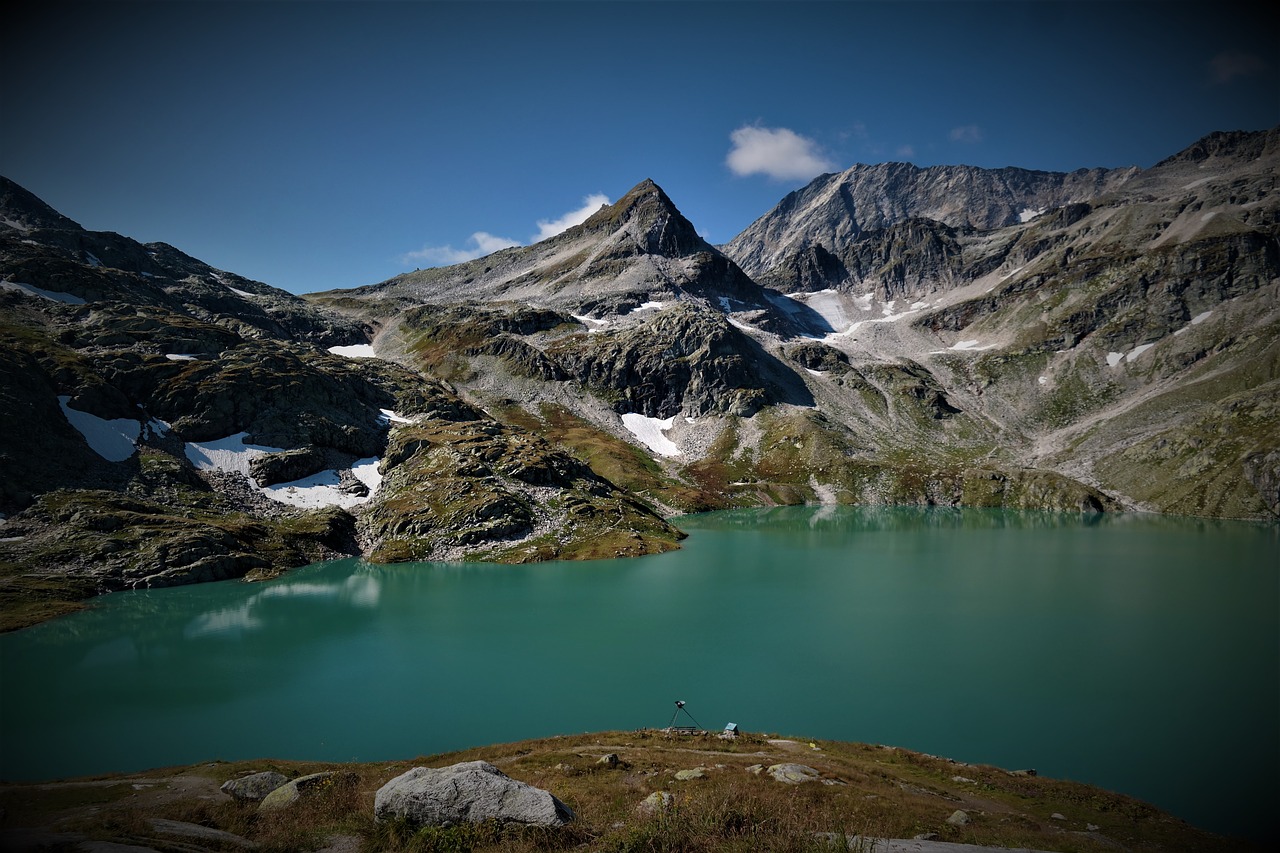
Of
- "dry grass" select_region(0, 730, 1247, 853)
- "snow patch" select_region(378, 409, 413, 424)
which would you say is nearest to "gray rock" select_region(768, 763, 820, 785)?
"dry grass" select_region(0, 730, 1247, 853)

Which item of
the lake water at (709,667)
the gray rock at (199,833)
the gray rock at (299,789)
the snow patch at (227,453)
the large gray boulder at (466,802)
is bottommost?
the lake water at (709,667)

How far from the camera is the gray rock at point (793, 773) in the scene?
23.1 m

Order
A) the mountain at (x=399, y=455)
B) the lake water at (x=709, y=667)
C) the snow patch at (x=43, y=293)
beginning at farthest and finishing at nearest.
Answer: the snow patch at (x=43, y=293)
the mountain at (x=399, y=455)
the lake water at (x=709, y=667)

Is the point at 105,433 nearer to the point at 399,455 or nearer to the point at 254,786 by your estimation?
the point at 399,455

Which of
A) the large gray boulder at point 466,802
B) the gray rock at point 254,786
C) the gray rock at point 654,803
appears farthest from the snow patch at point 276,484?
the gray rock at point 654,803

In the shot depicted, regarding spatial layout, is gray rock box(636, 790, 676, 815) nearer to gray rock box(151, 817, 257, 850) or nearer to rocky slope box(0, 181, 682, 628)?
gray rock box(151, 817, 257, 850)

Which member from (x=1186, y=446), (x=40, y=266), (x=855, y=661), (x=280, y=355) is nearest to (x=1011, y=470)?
(x=1186, y=446)

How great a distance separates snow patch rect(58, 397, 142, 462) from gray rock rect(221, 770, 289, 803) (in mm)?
96936

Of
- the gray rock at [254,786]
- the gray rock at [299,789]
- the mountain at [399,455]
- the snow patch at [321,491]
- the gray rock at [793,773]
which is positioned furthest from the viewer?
the snow patch at [321,491]

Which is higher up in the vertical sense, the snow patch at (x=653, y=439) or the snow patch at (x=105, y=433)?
the snow patch at (x=653, y=439)

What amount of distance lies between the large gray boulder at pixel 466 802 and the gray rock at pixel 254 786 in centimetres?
893

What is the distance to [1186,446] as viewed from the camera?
463ft

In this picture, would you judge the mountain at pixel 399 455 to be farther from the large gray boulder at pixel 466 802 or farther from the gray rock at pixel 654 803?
the gray rock at pixel 654 803

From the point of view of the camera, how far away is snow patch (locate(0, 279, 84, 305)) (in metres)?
132
